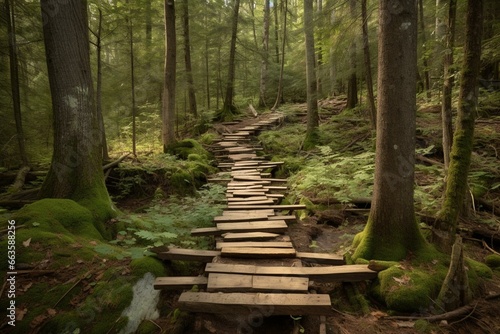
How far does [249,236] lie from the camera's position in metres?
5.05

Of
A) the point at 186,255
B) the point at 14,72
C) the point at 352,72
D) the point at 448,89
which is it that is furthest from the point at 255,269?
the point at 352,72

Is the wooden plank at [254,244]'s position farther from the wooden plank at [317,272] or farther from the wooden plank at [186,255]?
the wooden plank at [317,272]

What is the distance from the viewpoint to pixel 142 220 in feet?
17.3

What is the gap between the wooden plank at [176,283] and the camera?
352 centimetres

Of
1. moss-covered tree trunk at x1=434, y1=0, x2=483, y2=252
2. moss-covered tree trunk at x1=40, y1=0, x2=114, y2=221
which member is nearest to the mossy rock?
moss-covered tree trunk at x1=40, y1=0, x2=114, y2=221

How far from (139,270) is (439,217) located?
4.68 metres

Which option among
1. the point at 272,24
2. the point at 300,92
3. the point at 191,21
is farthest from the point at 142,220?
the point at 272,24

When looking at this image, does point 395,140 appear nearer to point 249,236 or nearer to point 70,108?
point 249,236

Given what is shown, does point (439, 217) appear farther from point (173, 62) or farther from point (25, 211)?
point (173, 62)

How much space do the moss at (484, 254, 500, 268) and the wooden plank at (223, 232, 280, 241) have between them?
350cm

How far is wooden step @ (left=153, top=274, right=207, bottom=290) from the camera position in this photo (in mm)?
3525

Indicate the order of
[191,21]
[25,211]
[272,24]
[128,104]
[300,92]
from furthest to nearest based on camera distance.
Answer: [272,24] → [300,92] → [191,21] → [128,104] → [25,211]

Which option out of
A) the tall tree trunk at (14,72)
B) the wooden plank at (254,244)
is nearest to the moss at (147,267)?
the wooden plank at (254,244)

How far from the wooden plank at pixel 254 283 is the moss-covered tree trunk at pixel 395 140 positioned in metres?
1.31
